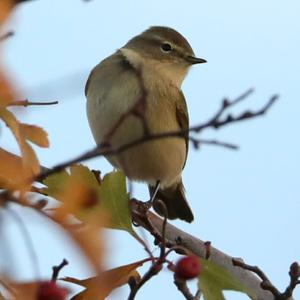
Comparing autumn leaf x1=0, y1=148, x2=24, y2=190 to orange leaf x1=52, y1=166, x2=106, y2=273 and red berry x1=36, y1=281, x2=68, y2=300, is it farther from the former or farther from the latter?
red berry x1=36, y1=281, x2=68, y2=300

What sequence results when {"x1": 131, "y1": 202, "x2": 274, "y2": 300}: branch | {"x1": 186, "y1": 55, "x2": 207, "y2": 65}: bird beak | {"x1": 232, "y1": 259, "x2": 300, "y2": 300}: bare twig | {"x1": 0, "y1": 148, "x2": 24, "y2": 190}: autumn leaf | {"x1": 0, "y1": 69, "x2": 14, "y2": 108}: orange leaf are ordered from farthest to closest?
{"x1": 186, "y1": 55, "x2": 207, "y2": 65}: bird beak → {"x1": 131, "y1": 202, "x2": 274, "y2": 300}: branch → {"x1": 232, "y1": 259, "x2": 300, "y2": 300}: bare twig → {"x1": 0, "y1": 148, "x2": 24, "y2": 190}: autumn leaf → {"x1": 0, "y1": 69, "x2": 14, "y2": 108}: orange leaf

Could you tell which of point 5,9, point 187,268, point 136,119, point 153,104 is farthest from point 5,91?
point 153,104

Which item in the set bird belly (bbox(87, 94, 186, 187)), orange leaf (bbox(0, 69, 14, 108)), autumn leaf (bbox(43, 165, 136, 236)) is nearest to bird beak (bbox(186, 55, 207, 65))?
bird belly (bbox(87, 94, 186, 187))

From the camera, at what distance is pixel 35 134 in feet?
5.96

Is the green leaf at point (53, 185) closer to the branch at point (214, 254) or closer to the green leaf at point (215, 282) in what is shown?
the green leaf at point (215, 282)

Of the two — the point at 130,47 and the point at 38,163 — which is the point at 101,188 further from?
the point at 130,47

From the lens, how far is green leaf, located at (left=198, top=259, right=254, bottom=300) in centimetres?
230

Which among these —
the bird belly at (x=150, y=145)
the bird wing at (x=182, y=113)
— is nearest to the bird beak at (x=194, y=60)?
the bird wing at (x=182, y=113)

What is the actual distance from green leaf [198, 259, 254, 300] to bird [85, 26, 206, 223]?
252 cm

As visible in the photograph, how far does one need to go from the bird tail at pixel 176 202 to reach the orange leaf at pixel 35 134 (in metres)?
4.59

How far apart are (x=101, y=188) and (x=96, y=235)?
4.66 feet

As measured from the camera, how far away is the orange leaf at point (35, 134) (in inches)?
69.4

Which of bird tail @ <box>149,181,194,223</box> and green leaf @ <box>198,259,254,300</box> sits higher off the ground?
green leaf @ <box>198,259,254,300</box>

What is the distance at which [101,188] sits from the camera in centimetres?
248
